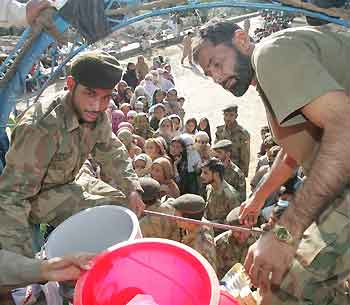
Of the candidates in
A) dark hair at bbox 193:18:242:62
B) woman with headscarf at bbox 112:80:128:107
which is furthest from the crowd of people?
dark hair at bbox 193:18:242:62

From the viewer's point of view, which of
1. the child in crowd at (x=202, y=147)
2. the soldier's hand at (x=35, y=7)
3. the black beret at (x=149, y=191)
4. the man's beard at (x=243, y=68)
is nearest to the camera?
the man's beard at (x=243, y=68)

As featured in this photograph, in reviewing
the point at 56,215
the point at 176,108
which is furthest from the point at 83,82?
the point at 176,108

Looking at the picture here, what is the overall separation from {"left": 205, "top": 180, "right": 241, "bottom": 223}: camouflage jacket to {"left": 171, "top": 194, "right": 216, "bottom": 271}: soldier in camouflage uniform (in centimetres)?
86

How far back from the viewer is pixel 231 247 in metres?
3.42

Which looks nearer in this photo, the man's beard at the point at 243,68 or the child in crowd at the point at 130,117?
the man's beard at the point at 243,68

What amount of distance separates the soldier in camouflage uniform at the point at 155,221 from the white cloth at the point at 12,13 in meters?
1.45

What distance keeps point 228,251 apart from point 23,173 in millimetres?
1610

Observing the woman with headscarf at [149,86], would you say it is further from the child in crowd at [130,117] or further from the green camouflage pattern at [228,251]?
the green camouflage pattern at [228,251]

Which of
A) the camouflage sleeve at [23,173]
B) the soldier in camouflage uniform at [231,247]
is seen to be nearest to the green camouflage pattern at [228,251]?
the soldier in camouflage uniform at [231,247]

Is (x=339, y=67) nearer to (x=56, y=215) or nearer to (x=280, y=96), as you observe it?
(x=280, y=96)

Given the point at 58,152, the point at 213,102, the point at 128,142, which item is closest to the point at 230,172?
the point at 128,142

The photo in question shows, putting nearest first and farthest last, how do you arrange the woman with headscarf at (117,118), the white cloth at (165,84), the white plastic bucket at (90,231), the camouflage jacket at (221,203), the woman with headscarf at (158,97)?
the white plastic bucket at (90,231) < the camouflage jacket at (221,203) < the woman with headscarf at (117,118) < the woman with headscarf at (158,97) < the white cloth at (165,84)

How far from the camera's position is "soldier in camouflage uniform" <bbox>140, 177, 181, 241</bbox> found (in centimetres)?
308

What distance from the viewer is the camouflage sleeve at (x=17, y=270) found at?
174 cm
